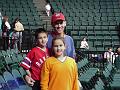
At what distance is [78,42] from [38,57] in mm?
13347

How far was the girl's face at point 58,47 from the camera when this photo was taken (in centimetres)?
440

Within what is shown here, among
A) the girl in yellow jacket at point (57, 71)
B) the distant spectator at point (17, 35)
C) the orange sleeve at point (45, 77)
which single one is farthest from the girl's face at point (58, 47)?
the distant spectator at point (17, 35)

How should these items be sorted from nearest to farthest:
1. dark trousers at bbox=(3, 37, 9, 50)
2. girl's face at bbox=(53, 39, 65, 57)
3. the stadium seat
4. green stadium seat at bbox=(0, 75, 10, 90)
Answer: girl's face at bbox=(53, 39, 65, 57)
green stadium seat at bbox=(0, 75, 10, 90)
the stadium seat
dark trousers at bbox=(3, 37, 9, 50)

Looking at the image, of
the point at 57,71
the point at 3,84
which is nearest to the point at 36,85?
the point at 57,71

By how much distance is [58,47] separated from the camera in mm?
4398

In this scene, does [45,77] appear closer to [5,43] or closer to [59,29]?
[59,29]

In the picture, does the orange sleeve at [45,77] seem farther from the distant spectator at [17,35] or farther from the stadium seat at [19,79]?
the distant spectator at [17,35]

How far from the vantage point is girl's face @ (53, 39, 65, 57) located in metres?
4.40

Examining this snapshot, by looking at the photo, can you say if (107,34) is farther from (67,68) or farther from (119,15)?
(67,68)

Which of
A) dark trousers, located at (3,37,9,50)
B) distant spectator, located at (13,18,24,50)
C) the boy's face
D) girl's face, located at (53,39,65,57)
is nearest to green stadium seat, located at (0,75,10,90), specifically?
the boy's face

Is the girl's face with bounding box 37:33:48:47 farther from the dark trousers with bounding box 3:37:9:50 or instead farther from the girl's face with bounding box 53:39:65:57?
the dark trousers with bounding box 3:37:9:50

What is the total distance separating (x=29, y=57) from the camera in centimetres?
495

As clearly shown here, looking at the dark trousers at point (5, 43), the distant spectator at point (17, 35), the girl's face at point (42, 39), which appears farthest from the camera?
the distant spectator at point (17, 35)

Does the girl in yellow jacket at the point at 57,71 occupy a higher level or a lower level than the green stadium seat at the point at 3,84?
higher
